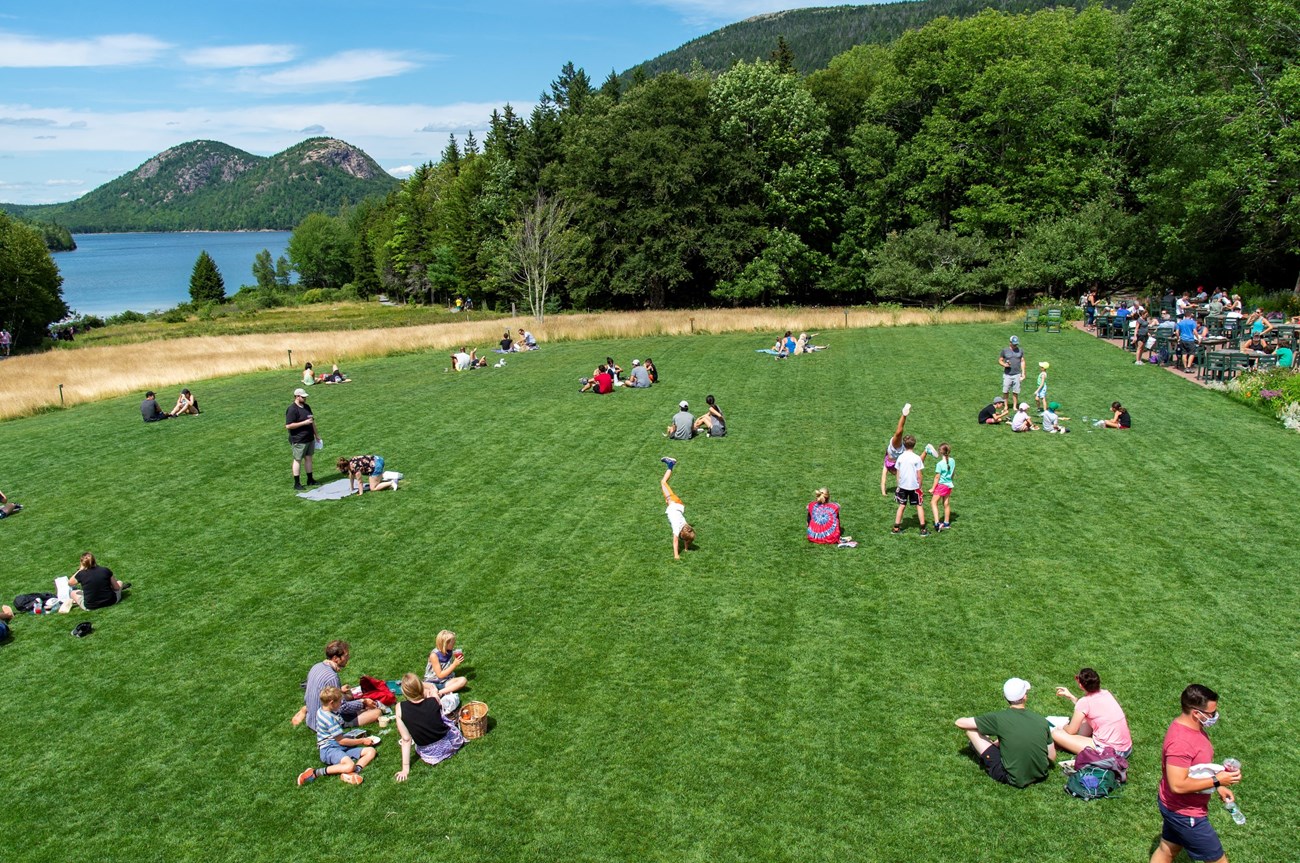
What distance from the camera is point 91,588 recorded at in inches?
521

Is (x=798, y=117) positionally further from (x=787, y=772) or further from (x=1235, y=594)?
(x=787, y=772)

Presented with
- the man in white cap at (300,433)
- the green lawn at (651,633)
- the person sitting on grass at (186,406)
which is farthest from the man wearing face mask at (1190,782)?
the person sitting on grass at (186,406)

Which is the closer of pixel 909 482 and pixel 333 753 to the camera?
pixel 333 753

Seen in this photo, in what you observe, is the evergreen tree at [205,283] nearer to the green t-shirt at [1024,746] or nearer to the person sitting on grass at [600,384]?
the person sitting on grass at [600,384]

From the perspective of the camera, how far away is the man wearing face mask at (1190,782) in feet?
22.5

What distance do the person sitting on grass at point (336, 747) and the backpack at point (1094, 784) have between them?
7.30 meters

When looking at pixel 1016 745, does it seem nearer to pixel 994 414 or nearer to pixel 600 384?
pixel 994 414

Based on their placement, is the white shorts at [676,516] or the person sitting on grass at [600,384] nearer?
the white shorts at [676,516]

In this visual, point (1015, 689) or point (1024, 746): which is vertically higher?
point (1015, 689)

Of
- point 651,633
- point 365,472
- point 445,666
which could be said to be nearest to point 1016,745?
point 651,633

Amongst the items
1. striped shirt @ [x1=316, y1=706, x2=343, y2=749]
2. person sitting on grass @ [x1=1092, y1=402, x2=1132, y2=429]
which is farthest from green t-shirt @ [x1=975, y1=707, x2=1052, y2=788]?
person sitting on grass @ [x1=1092, y1=402, x2=1132, y2=429]

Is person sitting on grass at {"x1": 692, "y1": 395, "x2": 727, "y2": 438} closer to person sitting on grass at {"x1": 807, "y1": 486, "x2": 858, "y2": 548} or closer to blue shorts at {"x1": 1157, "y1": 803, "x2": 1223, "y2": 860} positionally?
person sitting on grass at {"x1": 807, "y1": 486, "x2": 858, "y2": 548}

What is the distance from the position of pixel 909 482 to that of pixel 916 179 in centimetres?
5022

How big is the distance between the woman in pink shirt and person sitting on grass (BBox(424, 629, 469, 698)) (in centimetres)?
687
